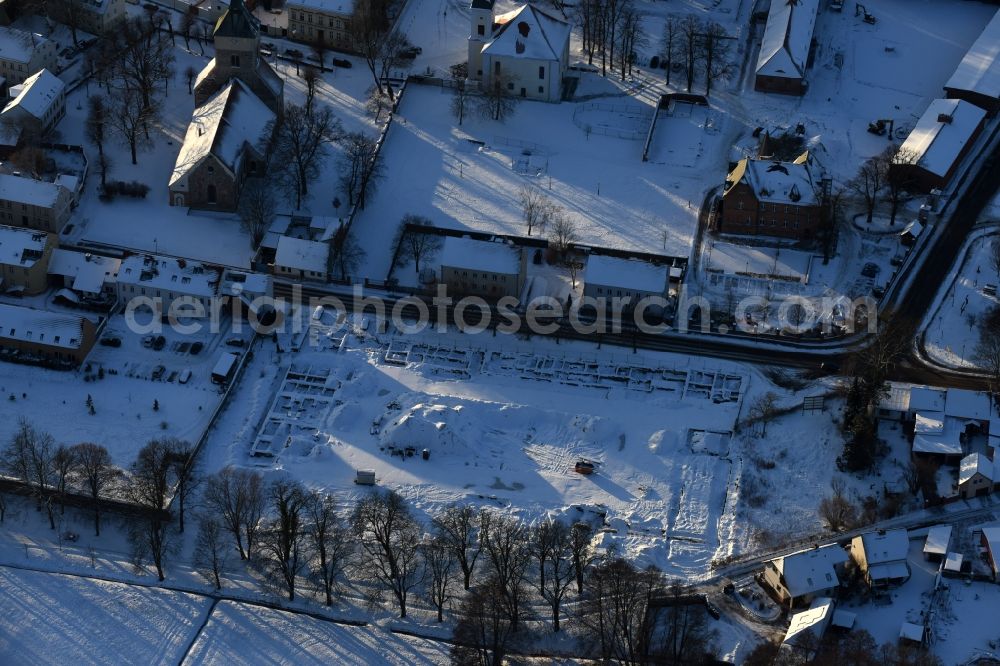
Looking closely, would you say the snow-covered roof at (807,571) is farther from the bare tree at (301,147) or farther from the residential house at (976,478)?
the bare tree at (301,147)

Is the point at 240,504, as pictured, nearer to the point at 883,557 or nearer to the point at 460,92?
the point at 883,557

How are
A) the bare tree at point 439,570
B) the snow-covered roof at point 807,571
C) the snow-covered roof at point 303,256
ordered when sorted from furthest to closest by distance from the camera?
the snow-covered roof at point 303,256 → the bare tree at point 439,570 → the snow-covered roof at point 807,571

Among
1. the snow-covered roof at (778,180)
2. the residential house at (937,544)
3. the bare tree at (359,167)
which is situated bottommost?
the residential house at (937,544)

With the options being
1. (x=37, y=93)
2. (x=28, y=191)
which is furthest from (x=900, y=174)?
(x=37, y=93)

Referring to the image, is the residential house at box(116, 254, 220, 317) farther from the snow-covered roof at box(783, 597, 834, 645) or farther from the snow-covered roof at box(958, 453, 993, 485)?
the snow-covered roof at box(958, 453, 993, 485)

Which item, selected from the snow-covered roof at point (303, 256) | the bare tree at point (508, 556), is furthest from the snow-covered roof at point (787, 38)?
the bare tree at point (508, 556)

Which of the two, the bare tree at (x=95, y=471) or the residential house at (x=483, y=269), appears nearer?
the bare tree at (x=95, y=471)

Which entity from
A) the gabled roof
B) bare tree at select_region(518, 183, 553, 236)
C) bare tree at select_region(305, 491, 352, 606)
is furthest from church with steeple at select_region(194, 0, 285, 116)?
bare tree at select_region(305, 491, 352, 606)
